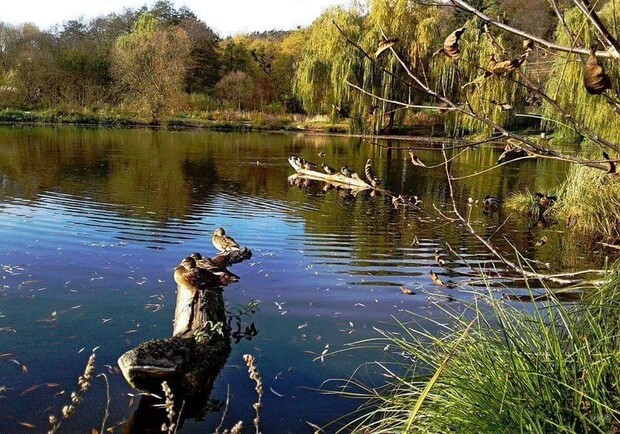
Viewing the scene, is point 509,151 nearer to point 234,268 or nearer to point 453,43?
point 453,43

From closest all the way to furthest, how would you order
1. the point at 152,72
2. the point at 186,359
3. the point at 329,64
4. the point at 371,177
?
1. the point at 371,177
2. the point at 186,359
3. the point at 329,64
4. the point at 152,72

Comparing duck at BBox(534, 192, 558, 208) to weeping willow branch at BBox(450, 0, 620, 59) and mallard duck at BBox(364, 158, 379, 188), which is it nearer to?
mallard duck at BBox(364, 158, 379, 188)

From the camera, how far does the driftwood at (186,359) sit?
3.99m

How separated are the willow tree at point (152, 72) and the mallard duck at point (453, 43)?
40.5 meters

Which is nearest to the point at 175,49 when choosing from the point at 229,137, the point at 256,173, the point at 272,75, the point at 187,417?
the point at 272,75

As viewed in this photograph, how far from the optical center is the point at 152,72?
42.0 meters

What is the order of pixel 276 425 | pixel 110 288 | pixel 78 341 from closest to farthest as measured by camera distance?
pixel 276 425 → pixel 78 341 → pixel 110 288

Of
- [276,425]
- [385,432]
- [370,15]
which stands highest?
[370,15]

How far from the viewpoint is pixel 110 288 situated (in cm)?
645

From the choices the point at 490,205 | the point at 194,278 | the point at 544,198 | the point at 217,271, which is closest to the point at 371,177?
the point at 194,278

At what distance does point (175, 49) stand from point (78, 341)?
4067cm

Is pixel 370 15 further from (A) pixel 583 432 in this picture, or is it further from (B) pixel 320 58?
(A) pixel 583 432

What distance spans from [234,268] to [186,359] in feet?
10.6

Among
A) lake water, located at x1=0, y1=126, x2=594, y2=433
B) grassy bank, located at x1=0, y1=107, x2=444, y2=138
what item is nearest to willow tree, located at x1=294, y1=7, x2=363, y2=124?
grassy bank, located at x1=0, y1=107, x2=444, y2=138
